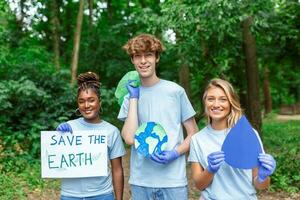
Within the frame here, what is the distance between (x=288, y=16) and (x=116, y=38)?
4.93m

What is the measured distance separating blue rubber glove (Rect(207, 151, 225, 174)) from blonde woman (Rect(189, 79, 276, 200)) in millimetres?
30

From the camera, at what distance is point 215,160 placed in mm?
2334

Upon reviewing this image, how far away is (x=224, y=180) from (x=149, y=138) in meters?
0.56

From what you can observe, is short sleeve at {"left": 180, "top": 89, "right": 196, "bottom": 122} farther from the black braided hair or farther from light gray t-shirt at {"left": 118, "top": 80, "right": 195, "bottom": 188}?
the black braided hair

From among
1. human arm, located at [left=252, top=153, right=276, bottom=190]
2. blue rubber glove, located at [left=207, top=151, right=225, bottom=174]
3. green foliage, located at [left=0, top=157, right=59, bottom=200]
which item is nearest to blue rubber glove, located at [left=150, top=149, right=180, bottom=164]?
blue rubber glove, located at [left=207, top=151, right=225, bottom=174]

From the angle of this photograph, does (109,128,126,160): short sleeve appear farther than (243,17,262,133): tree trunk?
No

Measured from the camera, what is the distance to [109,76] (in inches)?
481

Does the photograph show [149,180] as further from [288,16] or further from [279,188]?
[288,16]

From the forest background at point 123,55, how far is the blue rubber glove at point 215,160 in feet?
11.9

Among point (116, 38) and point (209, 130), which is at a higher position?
point (116, 38)

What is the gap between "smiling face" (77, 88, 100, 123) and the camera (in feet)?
9.93

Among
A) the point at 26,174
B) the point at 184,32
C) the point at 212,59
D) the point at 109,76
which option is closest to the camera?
the point at 184,32

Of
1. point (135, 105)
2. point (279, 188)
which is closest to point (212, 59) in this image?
point (279, 188)

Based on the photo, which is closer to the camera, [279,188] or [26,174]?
[279,188]
